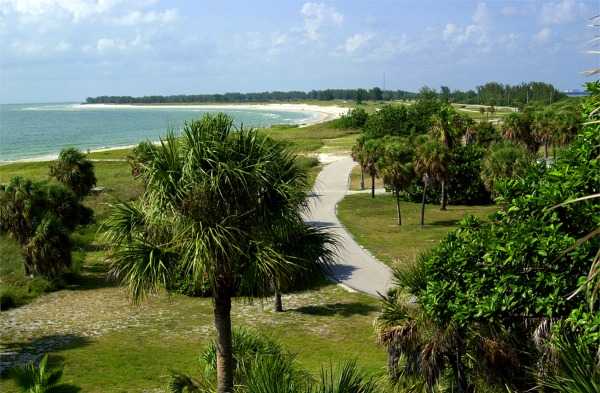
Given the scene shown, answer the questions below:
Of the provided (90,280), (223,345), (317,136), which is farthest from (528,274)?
(317,136)

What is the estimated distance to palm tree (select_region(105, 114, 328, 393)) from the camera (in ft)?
33.2

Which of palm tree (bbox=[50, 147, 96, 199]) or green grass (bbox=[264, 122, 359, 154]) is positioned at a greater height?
palm tree (bbox=[50, 147, 96, 199])

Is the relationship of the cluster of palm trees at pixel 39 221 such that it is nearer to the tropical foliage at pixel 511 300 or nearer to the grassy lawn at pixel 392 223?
the grassy lawn at pixel 392 223

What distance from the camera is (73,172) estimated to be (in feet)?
137

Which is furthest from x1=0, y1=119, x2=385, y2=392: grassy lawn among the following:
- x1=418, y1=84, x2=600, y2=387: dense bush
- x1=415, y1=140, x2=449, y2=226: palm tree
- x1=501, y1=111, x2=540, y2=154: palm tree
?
x1=501, y1=111, x2=540, y2=154: palm tree

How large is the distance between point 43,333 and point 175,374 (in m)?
13.1

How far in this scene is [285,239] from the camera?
11328mm

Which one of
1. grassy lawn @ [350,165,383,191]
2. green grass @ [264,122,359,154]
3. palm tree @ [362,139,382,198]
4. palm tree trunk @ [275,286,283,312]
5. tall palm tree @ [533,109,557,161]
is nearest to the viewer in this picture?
palm tree trunk @ [275,286,283,312]

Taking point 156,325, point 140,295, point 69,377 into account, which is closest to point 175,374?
point 140,295

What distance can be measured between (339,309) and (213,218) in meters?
14.5

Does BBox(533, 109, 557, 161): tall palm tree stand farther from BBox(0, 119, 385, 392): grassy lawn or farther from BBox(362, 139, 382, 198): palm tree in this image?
BBox(0, 119, 385, 392): grassy lawn

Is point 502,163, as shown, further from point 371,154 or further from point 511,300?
point 511,300

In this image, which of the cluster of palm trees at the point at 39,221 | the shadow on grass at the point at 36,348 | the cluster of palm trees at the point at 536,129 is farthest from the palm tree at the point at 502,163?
the shadow on grass at the point at 36,348

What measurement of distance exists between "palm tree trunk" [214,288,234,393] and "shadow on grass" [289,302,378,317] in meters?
13.0
